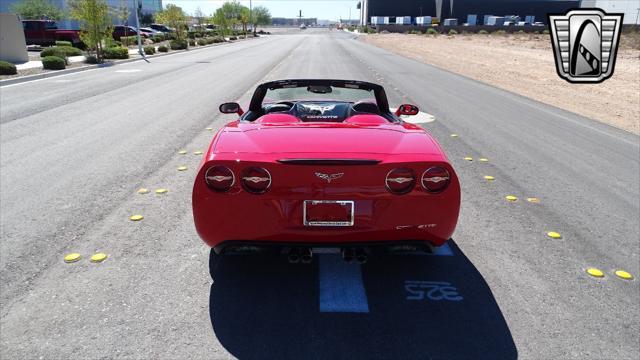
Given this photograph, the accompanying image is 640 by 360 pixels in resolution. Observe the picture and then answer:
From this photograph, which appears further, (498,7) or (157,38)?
(498,7)

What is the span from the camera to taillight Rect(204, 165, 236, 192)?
300 centimetres

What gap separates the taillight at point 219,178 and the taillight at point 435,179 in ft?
4.17

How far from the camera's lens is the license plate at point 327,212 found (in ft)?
9.68

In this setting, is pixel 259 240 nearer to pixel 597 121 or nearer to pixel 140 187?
pixel 140 187

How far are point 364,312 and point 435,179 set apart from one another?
1.02m

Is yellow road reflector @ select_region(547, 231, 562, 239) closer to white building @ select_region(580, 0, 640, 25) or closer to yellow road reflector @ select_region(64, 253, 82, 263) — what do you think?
yellow road reflector @ select_region(64, 253, 82, 263)

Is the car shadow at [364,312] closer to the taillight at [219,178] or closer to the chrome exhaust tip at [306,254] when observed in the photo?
the chrome exhaust tip at [306,254]

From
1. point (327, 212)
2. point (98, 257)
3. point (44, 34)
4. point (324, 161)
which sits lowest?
point (98, 257)

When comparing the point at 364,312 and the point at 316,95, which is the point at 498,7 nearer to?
the point at 316,95

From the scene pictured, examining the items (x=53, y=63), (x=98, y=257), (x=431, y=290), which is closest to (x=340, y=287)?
(x=431, y=290)

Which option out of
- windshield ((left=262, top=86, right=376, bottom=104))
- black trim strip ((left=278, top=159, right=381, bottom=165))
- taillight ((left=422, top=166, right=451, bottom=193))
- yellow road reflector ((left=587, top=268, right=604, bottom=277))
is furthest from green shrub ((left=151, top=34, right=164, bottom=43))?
yellow road reflector ((left=587, top=268, right=604, bottom=277))

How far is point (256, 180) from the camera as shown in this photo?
2979mm

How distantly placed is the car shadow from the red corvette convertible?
44cm

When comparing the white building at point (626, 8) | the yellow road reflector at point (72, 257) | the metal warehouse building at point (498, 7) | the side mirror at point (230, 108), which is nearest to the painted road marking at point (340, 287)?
the side mirror at point (230, 108)
